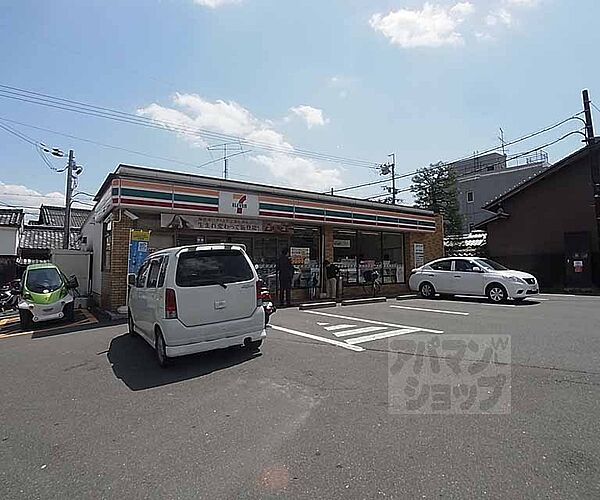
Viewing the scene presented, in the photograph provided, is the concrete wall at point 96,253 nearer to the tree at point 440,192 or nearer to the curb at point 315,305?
the curb at point 315,305

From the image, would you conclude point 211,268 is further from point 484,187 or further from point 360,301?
point 484,187

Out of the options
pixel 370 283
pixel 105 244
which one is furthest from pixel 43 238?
pixel 370 283

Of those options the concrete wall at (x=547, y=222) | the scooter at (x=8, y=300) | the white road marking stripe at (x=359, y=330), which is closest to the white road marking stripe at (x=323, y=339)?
the white road marking stripe at (x=359, y=330)

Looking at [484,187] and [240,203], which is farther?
[484,187]

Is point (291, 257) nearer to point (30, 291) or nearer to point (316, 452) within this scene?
point (30, 291)

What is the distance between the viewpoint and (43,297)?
1159 centimetres

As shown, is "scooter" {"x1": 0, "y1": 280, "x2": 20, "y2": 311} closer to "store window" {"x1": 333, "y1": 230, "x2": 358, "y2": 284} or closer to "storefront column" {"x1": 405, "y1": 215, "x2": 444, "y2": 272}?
"store window" {"x1": 333, "y1": 230, "x2": 358, "y2": 284}

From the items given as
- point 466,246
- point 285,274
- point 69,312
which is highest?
point 466,246

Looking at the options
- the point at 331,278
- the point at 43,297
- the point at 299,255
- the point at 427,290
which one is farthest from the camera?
the point at 427,290

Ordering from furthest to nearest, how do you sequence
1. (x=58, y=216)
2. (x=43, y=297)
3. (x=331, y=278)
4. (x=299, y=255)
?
1. (x=58, y=216)
2. (x=331, y=278)
3. (x=299, y=255)
4. (x=43, y=297)

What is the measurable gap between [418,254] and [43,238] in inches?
915

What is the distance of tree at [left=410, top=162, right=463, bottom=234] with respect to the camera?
40438mm

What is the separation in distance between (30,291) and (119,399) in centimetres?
829

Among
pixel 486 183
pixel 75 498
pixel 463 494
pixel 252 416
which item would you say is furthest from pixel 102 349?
pixel 486 183
